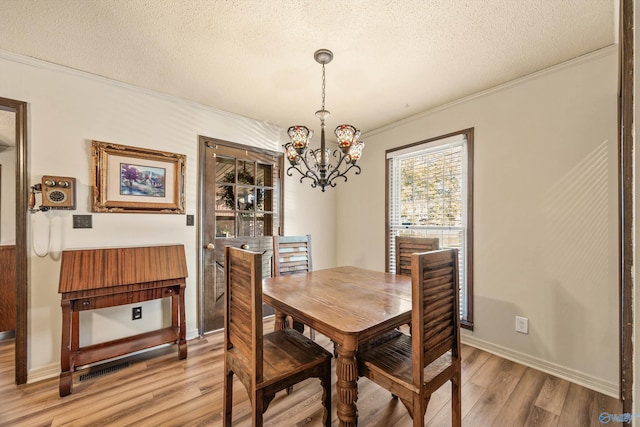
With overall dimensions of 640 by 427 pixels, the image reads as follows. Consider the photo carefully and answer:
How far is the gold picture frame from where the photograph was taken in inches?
89.6

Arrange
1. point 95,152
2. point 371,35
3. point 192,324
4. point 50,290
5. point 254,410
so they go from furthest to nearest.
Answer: point 192,324 → point 95,152 → point 50,290 → point 371,35 → point 254,410

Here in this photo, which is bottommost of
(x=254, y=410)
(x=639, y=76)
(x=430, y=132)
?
(x=254, y=410)

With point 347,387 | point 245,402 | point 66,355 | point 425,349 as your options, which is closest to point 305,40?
point 425,349

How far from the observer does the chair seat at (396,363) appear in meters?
1.28

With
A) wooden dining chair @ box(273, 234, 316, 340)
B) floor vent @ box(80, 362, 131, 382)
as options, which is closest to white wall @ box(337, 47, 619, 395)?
wooden dining chair @ box(273, 234, 316, 340)

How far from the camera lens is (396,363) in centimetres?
139

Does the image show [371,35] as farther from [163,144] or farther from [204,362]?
[204,362]

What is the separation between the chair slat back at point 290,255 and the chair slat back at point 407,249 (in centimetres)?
84

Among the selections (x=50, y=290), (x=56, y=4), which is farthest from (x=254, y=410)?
(x=56, y=4)

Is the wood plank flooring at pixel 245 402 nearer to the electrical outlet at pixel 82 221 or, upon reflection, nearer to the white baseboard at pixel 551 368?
the white baseboard at pixel 551 368

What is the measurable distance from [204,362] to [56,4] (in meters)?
2.62

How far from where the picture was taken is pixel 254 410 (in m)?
1.24

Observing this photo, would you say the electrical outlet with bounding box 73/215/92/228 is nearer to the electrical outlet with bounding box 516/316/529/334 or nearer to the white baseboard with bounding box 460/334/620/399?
the white baseboard with bounding box 460/334/620/399

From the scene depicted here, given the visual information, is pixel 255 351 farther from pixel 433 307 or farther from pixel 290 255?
pixel 290 255
